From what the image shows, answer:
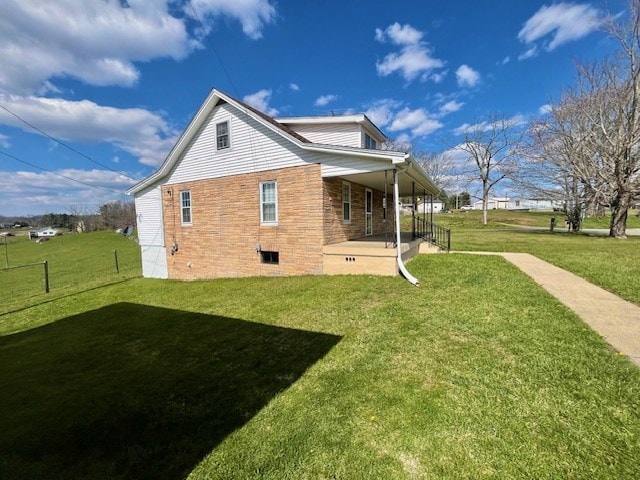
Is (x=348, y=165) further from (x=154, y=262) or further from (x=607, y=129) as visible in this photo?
(x=607, y=129)

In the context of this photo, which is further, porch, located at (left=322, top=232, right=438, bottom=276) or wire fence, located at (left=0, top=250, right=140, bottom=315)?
wire fence, located at (left=0, top=250, right=140, bottom=315)

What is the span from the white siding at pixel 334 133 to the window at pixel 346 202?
2.22 metres

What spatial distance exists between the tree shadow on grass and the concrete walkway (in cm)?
383

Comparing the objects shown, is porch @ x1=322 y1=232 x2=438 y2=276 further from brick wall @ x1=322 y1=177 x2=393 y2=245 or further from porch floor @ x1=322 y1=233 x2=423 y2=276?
brick wall @ x1=322 y1=177 x2=393 y2=245

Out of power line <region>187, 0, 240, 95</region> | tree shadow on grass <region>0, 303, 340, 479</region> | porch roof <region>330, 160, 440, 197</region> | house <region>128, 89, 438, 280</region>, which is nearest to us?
tree shadow on grass <region>0, 303, 340, 479</region>

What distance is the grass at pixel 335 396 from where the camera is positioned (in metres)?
2.27

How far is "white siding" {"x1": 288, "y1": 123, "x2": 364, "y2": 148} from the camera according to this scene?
12.2 meters

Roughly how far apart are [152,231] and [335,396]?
14577mm

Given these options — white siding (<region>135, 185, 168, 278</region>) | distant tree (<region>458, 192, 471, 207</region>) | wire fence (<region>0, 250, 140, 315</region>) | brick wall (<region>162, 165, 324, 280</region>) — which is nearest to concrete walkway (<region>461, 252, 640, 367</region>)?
brick wall (<region>162, 165, 324, 280</region>)

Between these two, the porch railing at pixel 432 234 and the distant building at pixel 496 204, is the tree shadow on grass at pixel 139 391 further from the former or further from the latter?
the distant building at pixel 496 204

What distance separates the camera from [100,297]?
10.2 m

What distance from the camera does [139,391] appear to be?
3529mm

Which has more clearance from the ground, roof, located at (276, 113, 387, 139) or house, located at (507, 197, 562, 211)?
roof, located at (276, 113, 387, 139)

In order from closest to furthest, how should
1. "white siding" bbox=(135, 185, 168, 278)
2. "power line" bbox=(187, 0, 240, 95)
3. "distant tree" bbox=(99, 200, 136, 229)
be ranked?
"power line" bbox=(187, 0, 240, 95) → "white siding" bbox=(135, 185, 168, 278) → "distant tree" bbox=(99, 200, 136, 229)
